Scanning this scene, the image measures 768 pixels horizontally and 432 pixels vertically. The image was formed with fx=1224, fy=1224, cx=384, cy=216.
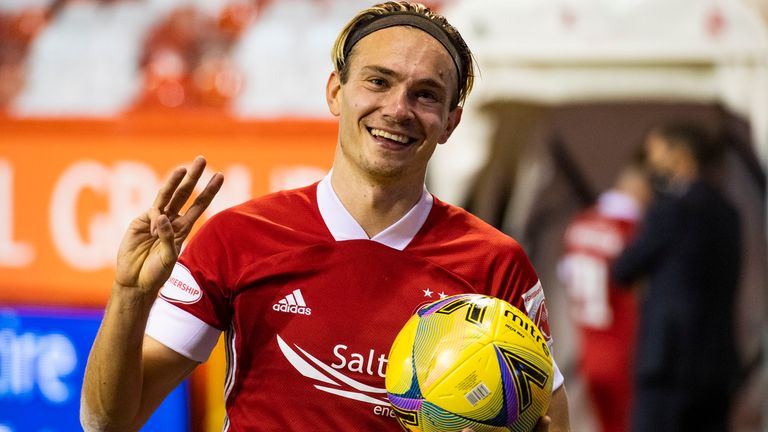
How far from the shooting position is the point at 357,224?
2580 mm

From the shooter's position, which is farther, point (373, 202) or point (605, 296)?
point (605, 296)

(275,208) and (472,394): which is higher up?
(275,208)

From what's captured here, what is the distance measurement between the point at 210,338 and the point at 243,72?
4.61 meters

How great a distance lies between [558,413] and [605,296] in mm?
4973

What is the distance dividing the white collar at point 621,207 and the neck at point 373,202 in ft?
16.0

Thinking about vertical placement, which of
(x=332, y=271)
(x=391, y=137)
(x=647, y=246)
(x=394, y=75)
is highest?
(x=394, y=75)

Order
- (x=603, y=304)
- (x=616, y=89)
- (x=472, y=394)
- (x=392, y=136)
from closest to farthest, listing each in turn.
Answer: (x=472, y=394), (x=392, y=136), (x=616, y=89), (x=603, y=304)

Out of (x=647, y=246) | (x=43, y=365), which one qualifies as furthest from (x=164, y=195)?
(x=647, y=246)

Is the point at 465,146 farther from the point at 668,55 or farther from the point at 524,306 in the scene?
the point at 524,306

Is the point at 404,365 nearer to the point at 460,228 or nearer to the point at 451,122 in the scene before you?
the point at 460,228

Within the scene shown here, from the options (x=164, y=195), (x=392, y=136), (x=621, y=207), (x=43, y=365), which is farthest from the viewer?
(x=621, y=207)

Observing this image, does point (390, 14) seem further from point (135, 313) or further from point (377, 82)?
point (135, 313)

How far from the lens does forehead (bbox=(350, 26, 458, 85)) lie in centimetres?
251

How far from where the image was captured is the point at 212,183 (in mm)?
2432
